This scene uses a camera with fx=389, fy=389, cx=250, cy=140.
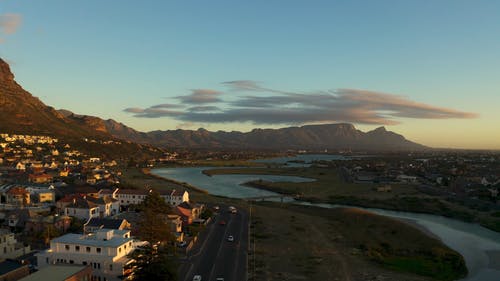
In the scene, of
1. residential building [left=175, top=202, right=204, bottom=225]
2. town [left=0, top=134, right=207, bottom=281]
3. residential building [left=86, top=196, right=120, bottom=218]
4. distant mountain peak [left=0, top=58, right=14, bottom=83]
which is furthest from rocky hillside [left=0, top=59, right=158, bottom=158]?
residential building [left=175, top=202, right=204, bottom=225]

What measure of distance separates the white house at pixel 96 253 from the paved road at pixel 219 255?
412cm

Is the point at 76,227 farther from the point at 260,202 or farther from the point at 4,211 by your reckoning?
the point at 260,202

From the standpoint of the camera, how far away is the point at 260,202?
6269 centimetres

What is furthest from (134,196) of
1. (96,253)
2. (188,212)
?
(96,253)

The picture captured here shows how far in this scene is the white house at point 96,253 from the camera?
2470 cm

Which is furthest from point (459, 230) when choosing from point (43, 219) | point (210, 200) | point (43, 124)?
point (43, 124)

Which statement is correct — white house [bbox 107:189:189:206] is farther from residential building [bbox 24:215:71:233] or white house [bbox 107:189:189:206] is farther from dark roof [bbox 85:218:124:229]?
dark roof [bbox 85:218:124:229]

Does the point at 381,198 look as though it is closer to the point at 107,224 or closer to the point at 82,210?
the point at 82,210

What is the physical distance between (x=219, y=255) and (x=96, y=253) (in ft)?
32.6

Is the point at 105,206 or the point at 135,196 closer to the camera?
the point at 105,206

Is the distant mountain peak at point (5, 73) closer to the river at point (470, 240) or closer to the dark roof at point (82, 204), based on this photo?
the dark roof at point (82, 204)

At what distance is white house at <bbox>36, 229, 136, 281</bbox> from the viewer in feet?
81.0

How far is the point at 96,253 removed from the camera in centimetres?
2506

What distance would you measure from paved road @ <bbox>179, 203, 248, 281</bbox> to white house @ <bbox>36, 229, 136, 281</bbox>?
13.5 feet
